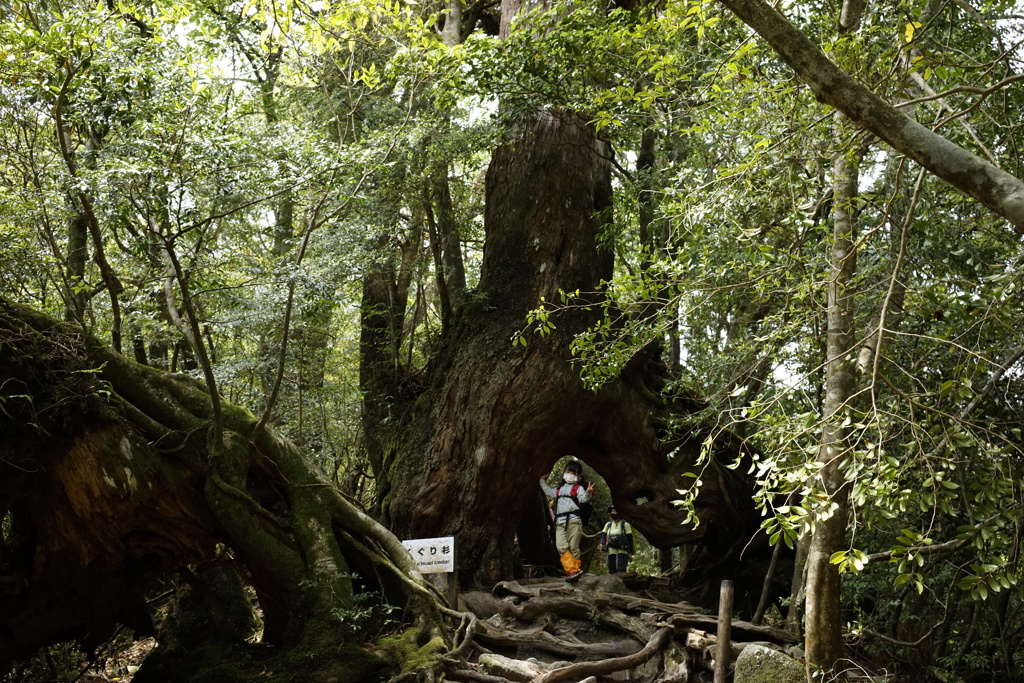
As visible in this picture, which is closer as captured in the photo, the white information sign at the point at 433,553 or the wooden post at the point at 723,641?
the wooden post at the point at 723,641

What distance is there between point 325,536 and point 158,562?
1.67 meters

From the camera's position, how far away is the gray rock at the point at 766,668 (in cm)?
539

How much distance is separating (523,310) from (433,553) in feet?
10.1

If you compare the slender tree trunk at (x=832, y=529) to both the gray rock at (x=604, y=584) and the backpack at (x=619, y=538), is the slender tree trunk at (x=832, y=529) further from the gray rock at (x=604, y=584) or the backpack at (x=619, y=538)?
the backpack at (x=619, y=538)

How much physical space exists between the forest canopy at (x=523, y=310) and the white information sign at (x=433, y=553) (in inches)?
15.9

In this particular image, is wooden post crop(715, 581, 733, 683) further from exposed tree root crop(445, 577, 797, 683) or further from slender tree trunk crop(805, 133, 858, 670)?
slender tree trunk crop(805, 133, 858, 670)

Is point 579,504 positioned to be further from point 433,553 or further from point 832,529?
point 832,529

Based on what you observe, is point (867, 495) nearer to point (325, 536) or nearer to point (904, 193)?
point (904, 193)

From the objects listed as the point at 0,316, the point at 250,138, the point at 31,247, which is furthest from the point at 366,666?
the point at 250,138

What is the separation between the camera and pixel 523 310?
9219 mm

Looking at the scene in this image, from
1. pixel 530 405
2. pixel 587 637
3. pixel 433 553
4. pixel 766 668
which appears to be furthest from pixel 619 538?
pixel 766 668

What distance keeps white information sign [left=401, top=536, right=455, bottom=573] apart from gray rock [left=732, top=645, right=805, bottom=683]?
2.95 metres

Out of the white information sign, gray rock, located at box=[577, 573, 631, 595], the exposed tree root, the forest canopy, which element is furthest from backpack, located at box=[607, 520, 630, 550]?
the white information sign

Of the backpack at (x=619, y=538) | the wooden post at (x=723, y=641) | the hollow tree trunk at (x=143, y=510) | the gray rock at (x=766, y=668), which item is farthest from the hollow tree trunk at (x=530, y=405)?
the gray rock at (x=766, y=668)
